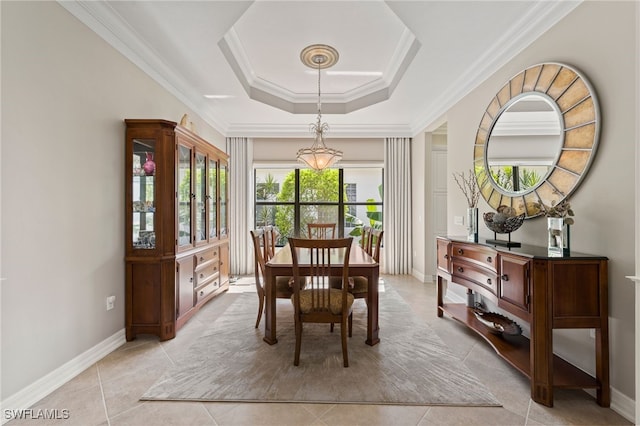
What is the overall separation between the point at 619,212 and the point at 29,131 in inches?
143

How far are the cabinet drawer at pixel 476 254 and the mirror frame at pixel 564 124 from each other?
481 mm

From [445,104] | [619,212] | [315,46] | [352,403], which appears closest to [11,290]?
[352,403]

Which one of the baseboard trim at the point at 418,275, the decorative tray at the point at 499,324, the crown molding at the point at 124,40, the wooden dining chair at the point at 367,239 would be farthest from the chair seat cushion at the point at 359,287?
the crown molding at the point at 124,40

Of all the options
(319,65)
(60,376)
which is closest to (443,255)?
(319,65)

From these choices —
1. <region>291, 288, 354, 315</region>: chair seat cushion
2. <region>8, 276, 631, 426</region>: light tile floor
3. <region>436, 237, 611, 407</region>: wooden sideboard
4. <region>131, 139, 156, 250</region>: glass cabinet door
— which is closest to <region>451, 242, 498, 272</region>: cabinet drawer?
<region>436, 237, 611, 407</region>: wooden sideboard

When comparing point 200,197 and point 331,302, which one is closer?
point 331,302

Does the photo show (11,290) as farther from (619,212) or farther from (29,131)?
(619,212)

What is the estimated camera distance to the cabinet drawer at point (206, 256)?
3.33 m

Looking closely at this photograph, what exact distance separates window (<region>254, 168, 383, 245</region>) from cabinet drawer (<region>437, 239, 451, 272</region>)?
2.57 meters

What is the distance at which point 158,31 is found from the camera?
2594 mm

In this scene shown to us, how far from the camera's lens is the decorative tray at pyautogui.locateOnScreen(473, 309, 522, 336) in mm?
2375

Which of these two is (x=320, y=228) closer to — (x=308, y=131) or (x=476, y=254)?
(x=308, y=131)

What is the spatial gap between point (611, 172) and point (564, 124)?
0.48 meters

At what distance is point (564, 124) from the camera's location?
210 centimetres
